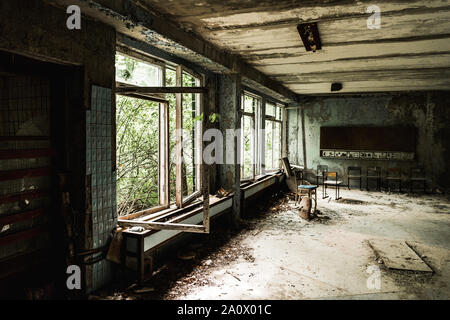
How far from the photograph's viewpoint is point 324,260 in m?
4.09

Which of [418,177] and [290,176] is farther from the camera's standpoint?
[418,177]

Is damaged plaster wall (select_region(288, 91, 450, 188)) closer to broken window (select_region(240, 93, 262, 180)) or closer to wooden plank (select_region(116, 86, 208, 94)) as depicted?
broken window (select_region(240, 93, 262, 180))

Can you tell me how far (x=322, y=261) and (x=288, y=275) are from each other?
70 cm

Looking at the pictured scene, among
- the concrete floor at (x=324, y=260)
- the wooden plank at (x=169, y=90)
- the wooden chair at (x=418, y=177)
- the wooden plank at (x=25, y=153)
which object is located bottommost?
the concrete floor at (x=324, y=260)

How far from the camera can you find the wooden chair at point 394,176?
9.31 meters

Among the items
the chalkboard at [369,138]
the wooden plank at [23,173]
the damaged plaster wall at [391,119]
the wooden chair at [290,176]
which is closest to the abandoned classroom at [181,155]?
the wooden plank at [23,173]

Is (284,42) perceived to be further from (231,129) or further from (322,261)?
(322,261)

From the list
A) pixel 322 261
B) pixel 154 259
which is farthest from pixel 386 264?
pixel 154 259

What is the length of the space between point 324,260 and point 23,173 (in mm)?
3699

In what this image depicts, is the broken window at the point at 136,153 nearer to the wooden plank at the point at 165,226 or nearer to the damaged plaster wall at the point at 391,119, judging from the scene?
the wooden plank at the point at 165,226

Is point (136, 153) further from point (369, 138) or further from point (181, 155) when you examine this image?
point (369, 138)

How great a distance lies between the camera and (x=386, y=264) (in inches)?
155

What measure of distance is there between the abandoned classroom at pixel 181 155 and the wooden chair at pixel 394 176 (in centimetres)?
207

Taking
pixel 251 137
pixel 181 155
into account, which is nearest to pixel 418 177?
pixel 251 137
